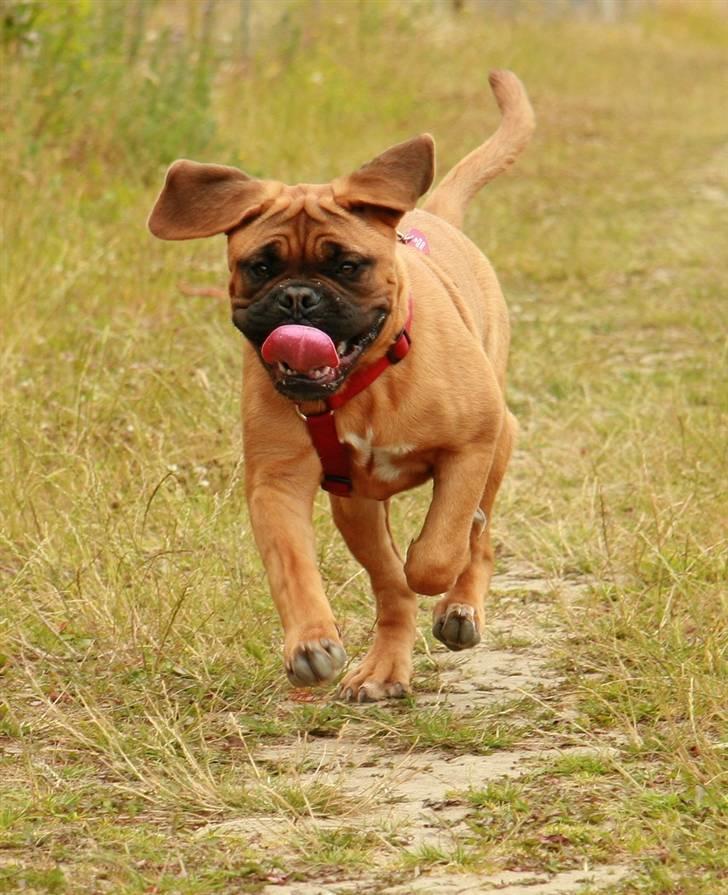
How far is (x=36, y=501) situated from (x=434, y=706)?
5.72 ft

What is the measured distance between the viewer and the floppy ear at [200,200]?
4.52 metres

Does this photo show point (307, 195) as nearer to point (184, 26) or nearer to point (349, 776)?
point (349, 776)

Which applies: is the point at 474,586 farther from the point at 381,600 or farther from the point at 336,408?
the point at 336,408

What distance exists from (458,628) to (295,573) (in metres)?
0.74

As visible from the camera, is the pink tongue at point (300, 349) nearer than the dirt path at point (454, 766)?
No

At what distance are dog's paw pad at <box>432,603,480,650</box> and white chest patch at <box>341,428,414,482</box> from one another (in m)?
0.49

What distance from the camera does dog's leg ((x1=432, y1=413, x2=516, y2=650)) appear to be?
4.86m

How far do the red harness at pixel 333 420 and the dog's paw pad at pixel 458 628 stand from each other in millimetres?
569

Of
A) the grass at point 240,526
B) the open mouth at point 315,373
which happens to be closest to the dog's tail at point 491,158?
the grass at point 240,526

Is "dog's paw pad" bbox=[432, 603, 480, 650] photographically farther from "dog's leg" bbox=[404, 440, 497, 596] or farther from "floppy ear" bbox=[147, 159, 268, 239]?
"floppy ear" bbox=[147, 159, 268, 239]

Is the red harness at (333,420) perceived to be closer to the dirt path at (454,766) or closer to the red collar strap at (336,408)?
the red collar strap at (336,408)

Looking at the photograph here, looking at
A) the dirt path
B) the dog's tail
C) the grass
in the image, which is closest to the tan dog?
the dirt path

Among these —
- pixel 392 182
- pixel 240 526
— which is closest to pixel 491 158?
pixel 240 526

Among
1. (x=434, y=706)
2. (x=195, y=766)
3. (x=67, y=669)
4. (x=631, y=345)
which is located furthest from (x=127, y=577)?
(x=631, y=345)
